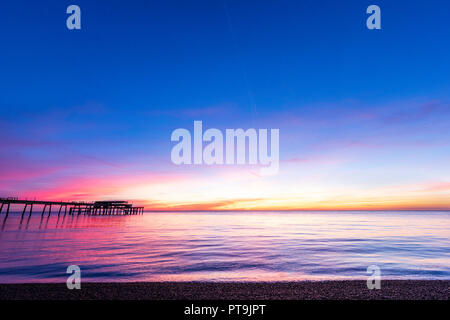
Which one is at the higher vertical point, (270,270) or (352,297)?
(352,297)

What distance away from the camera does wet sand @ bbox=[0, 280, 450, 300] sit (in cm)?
819

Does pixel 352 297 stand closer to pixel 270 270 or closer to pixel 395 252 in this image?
pixel 270 270

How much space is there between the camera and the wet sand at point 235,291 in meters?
8.19

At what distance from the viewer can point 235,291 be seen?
29.2 feet
